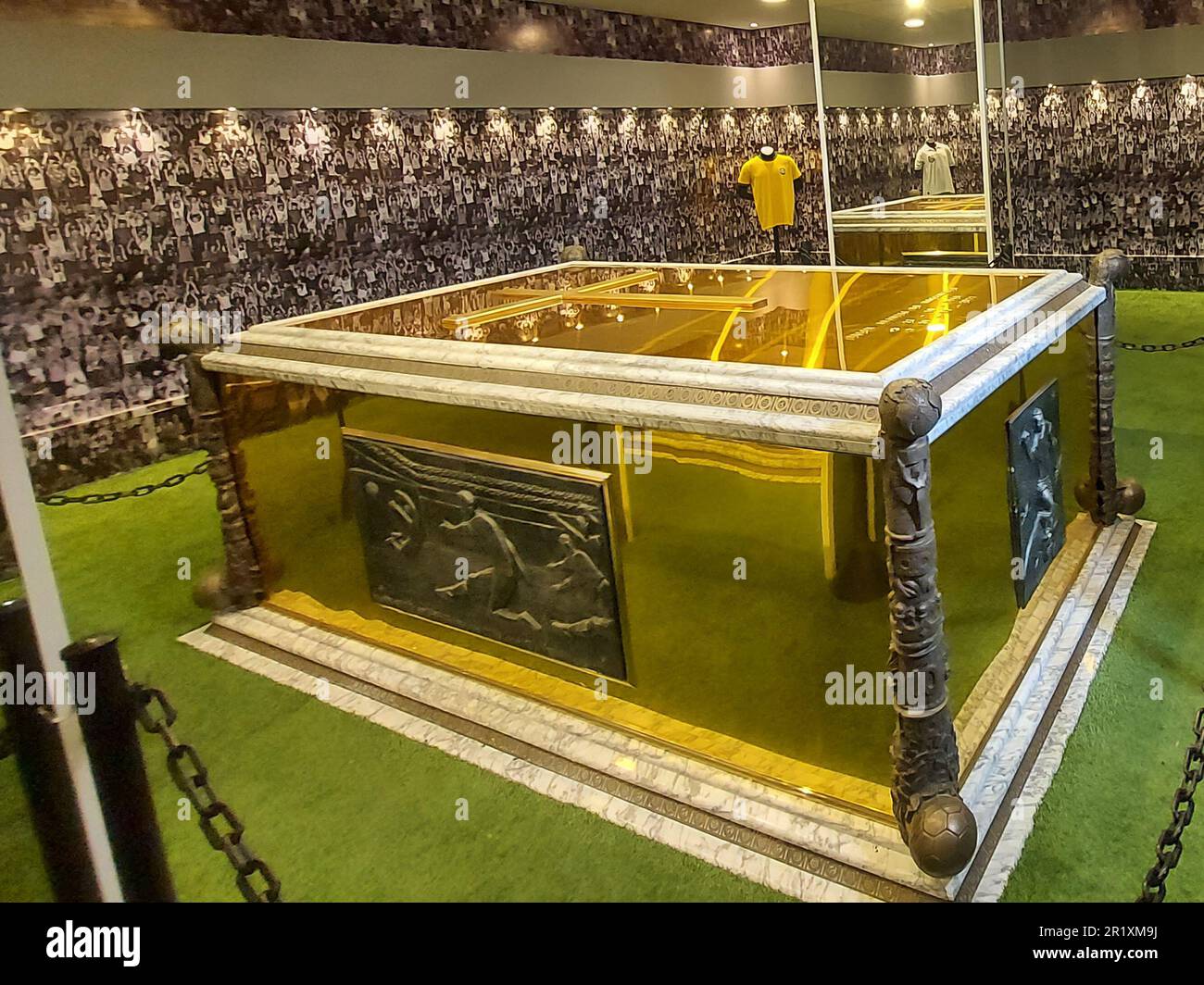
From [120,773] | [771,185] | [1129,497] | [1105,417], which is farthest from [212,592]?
[771,185]

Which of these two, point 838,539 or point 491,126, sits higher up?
point 491,126

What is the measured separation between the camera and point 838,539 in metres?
2.42

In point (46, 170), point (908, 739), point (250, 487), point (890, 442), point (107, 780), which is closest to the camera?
point (107, 780)

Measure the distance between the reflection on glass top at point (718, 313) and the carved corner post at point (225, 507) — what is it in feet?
1.62

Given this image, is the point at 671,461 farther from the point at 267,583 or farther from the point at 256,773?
the point at 267,583

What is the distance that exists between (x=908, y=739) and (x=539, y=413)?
1.30 meters

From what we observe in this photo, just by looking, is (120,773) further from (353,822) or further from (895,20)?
(895,20)

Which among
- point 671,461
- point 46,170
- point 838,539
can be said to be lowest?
point 838,539

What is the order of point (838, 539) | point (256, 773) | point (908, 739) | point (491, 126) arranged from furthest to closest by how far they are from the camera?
point (491, 126), point (256, 773), point (838, 539), point (908, 739)

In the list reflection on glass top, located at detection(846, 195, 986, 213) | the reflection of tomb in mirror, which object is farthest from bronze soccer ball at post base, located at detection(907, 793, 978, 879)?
reflection on glass top, located at detection(846, 195, 986, 213)

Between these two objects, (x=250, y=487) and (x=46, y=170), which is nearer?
(x=250, y=487)

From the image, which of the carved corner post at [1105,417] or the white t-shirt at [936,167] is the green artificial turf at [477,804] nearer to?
the carved corner post at [1105,417]

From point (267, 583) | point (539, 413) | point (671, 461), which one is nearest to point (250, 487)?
point (267, 583)

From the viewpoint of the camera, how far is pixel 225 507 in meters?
3.90
